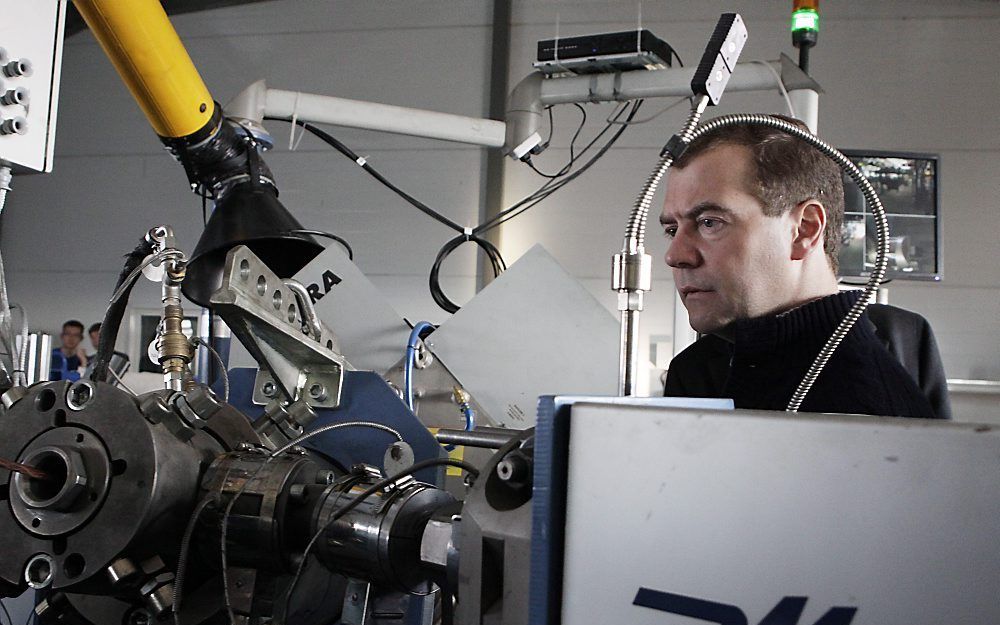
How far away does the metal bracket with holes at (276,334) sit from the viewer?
81 cm

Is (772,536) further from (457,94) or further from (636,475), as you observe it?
(457,94)

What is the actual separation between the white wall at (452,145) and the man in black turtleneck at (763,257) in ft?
11.1

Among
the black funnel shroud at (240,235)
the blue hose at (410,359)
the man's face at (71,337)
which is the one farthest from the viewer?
the man's face at (71,337)

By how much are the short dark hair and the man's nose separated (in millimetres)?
102

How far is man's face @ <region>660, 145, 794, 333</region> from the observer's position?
117 centimetres

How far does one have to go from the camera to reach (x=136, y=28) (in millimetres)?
1187

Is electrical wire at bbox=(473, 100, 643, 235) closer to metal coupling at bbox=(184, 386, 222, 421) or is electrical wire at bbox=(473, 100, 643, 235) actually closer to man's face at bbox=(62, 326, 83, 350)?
metal coupling at bbox=(184, 386, 222, 421)

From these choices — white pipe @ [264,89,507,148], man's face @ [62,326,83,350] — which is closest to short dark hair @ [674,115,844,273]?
white pipe @ [264,89,507,148]

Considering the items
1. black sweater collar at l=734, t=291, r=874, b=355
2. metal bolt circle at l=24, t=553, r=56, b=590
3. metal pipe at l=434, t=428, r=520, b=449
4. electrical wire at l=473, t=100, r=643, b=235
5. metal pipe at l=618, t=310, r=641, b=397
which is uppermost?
electrical wire at l=473, t=100, r=643, b=235

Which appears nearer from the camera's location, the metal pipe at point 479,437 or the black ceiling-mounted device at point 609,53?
the metal pipe at point 479,437

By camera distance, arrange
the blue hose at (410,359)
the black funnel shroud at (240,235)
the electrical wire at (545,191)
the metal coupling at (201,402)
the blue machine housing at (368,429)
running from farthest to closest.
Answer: the electrical wire at (545,191) < the blue hose at (410,359) < the black funnel shroud at (240,235) < the blue machine housing at (368,429) < the metal coupling at (201,402)

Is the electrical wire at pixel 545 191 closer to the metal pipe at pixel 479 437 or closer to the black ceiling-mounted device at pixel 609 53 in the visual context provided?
the black ceiling-mounted device at pixel 609 53

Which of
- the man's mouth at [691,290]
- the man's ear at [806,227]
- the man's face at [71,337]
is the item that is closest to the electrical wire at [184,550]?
the man's mouth at [691,290]

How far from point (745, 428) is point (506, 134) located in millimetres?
1793
